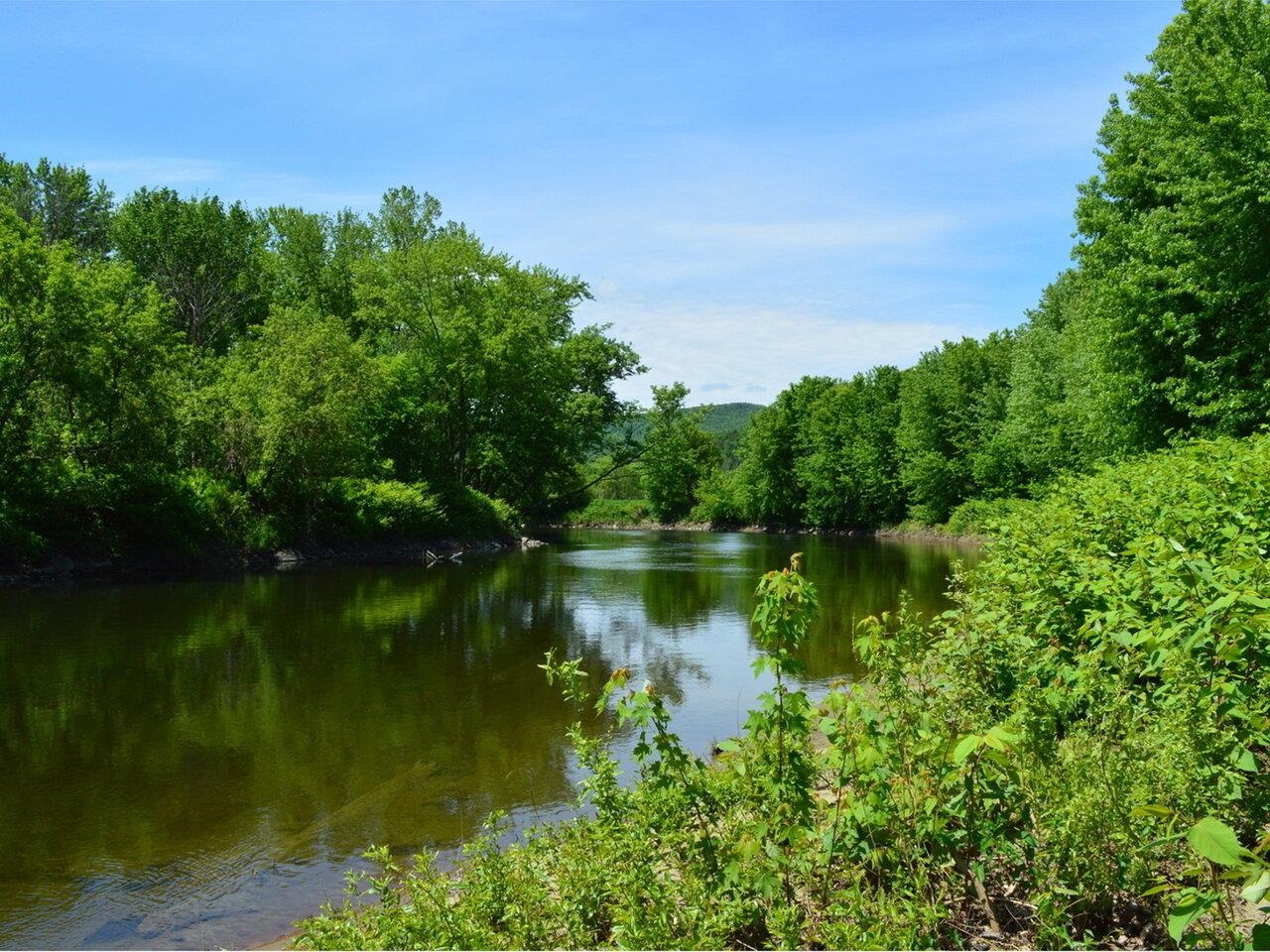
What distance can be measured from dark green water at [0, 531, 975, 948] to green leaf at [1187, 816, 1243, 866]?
6144 millimetres

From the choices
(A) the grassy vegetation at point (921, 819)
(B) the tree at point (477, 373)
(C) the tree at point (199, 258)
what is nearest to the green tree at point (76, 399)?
(B) the tree at point (477, 373)

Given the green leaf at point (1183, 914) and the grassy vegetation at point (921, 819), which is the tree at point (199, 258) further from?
the green leaf at point (1183, 914)

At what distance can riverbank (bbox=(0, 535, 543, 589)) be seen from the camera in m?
27.6

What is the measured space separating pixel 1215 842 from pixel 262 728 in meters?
11.9

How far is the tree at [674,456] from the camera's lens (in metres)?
63.0

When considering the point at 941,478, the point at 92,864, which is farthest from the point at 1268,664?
the point at 941,478

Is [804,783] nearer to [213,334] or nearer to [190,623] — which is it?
[190,623]

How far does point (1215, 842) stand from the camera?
2.25 metres

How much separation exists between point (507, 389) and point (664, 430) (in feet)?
49.2

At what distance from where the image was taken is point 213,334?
55.9 meters

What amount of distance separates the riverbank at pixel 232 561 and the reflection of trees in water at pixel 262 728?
5.94 m

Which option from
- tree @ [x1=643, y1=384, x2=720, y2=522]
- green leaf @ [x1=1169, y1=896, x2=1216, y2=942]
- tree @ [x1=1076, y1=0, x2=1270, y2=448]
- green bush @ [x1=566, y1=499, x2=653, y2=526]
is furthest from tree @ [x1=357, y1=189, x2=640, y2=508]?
green leaf @ [x1=1169, y1=896, x2=1216, y2=942]

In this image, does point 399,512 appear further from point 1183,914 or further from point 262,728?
point 1183,914

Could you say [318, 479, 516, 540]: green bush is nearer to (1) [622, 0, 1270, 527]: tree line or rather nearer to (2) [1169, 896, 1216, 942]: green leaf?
(1) [622, 0, 1270, 527]: tree line
